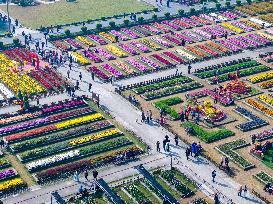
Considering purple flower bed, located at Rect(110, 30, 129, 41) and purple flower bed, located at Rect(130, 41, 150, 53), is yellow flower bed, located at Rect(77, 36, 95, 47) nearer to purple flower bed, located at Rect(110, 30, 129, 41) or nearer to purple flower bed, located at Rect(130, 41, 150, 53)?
purple flower bed, located at Rect(110, 30, 129, 41)

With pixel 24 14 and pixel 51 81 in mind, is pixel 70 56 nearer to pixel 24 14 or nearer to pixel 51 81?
pixel 51 81

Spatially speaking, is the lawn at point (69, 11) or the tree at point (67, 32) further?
the lawn at point (69, 11)

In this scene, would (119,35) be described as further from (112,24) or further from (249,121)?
(249,121)

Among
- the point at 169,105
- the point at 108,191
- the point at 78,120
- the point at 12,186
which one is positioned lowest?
the point at 12,186

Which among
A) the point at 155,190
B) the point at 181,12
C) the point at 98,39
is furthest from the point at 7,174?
the point at 181,12

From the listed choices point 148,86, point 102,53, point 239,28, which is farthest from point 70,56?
point 239,28

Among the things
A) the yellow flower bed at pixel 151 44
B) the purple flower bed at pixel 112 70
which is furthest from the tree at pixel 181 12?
the purple flower bed at pixel 112 70

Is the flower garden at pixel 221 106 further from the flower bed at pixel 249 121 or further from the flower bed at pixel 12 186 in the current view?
the flower bed at pixel 12 186
